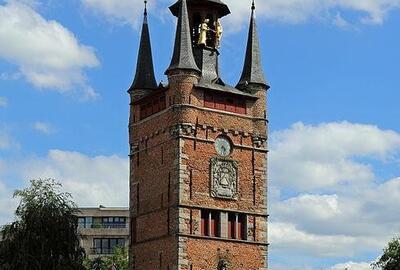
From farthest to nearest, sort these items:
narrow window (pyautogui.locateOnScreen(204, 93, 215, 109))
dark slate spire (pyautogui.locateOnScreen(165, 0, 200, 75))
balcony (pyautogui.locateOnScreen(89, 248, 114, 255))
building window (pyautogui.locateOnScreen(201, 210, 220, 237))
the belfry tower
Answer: balcony (pyautogui.locateOnScreen(89, 248, 114, 255))
narrow window (pyautogui.locateOnScreen(204, 93, 215, 109))
dark slate spire (pyautogui.locateOnScreen(165, 0, 200, 75))
building window (pyautogui.locateOnScreen(201, 210, 220, 237))
the belfry tower

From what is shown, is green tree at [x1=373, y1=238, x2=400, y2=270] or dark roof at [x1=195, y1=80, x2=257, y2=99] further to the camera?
green tree at [x1=373, y1=238, x2=400, y2=270]

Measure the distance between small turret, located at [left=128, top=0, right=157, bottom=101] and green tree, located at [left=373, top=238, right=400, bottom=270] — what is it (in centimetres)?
2885

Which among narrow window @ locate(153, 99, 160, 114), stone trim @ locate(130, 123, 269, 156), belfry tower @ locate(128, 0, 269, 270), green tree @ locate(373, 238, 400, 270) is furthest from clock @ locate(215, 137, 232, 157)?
green tree @ locate(373, 238, 400, 270)

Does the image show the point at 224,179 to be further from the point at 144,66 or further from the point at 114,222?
the point at 114,222

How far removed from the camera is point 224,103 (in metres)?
56.4

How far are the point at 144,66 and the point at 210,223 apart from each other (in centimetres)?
1133

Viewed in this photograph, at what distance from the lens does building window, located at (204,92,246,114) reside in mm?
55781

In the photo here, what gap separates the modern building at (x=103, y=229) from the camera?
365 ft

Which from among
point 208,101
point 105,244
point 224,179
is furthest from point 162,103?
point 105,244

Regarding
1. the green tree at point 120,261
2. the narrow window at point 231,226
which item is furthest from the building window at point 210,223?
the green tree at point 120,261

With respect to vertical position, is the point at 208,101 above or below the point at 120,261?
above

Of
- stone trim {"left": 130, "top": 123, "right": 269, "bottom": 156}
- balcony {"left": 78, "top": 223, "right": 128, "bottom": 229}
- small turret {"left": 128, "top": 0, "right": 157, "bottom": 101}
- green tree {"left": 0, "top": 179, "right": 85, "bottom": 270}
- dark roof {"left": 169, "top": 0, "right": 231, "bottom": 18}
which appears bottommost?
green tree {"left": 0, "top": 179, "right": 85, "bottom": 270}

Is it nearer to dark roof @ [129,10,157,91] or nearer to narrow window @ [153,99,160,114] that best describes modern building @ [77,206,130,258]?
dark roof @ [129,10,157,91]

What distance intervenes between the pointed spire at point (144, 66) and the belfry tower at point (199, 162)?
0.61m
